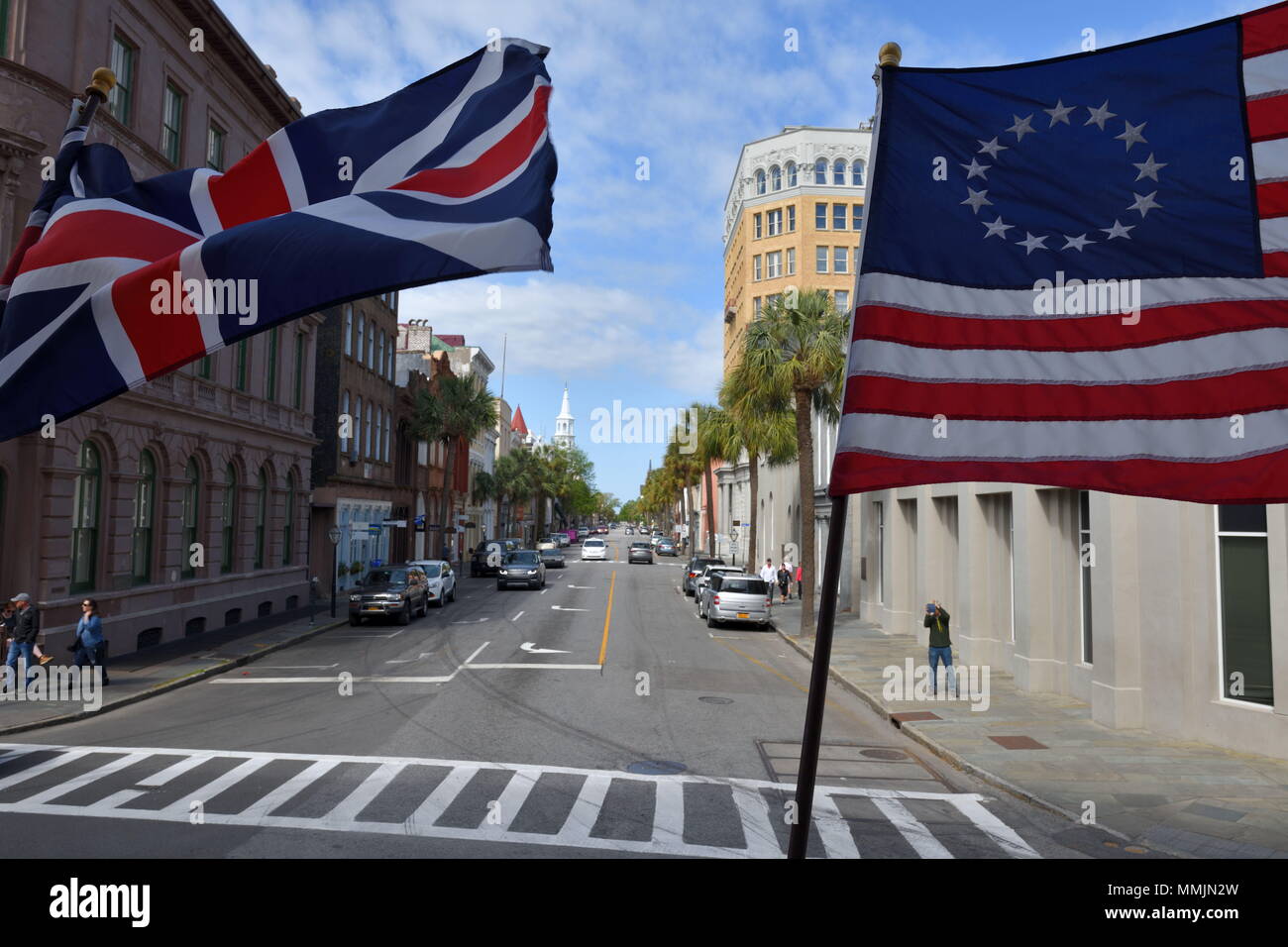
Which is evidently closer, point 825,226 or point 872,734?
point 872,734

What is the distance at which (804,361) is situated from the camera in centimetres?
2616

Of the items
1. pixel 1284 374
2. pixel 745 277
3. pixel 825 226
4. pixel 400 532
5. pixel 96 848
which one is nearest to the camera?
pixel 1284 374

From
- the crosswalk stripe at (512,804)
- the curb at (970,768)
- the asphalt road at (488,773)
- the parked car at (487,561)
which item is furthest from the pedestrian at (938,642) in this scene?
the parked car at (487,561)

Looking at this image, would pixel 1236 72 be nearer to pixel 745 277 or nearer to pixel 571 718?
pixel 571 718

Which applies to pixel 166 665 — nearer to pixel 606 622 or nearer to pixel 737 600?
pixel 606 622

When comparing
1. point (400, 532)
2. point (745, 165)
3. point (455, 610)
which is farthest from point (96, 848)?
point (745, 165)

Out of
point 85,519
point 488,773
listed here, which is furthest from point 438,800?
point 85,519

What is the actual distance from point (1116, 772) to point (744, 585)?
18117 mm

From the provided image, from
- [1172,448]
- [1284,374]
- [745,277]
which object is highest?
[745,277]

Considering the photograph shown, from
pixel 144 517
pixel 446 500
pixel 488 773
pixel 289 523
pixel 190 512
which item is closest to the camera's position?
pixel 488 773

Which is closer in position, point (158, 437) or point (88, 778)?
point (88, 778)

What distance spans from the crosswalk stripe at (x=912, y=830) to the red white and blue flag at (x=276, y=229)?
6.60 meters

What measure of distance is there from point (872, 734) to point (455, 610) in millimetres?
21945

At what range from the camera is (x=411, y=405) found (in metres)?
54.2
